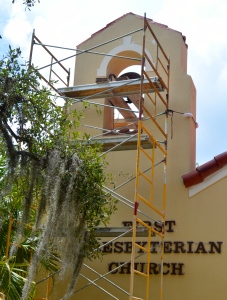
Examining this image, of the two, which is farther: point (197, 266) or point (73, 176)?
point (197, 266)

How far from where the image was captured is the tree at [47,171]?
773 cm

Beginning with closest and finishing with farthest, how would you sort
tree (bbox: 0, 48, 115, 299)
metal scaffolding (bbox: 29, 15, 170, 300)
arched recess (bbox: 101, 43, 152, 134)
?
tree (bbox: 0, 48, 115, 299) → metal scaffolding (bbox: 29, 15, 170, 300) → arched recess (bbox: 101, 43, 152, 134)

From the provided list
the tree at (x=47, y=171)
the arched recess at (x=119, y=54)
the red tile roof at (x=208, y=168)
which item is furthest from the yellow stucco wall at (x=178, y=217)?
the tree at (x=47, y=171)

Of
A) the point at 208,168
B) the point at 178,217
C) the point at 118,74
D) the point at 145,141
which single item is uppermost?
the point at 118,74

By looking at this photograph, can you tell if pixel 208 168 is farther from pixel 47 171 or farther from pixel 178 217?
pixel 47 171

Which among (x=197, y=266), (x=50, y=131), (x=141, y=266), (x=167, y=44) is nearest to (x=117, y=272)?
(x=141, y=266)

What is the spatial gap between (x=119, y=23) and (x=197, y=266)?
16.7 feet

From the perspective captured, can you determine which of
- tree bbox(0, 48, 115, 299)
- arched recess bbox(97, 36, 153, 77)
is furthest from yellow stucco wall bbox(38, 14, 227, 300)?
tree bbox(0, 48, 115, 299)

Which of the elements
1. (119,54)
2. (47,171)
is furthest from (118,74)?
(47,171)

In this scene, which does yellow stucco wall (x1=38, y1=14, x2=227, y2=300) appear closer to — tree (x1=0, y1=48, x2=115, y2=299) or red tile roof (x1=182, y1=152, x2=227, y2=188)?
red tile roof (x1=182, y1=152, x2=227, y2=188)

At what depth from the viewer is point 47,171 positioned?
8.09 m

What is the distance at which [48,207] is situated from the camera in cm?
831

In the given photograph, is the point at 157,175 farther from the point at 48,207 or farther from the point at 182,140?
the point at 48,207

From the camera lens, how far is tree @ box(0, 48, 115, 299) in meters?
7.73
